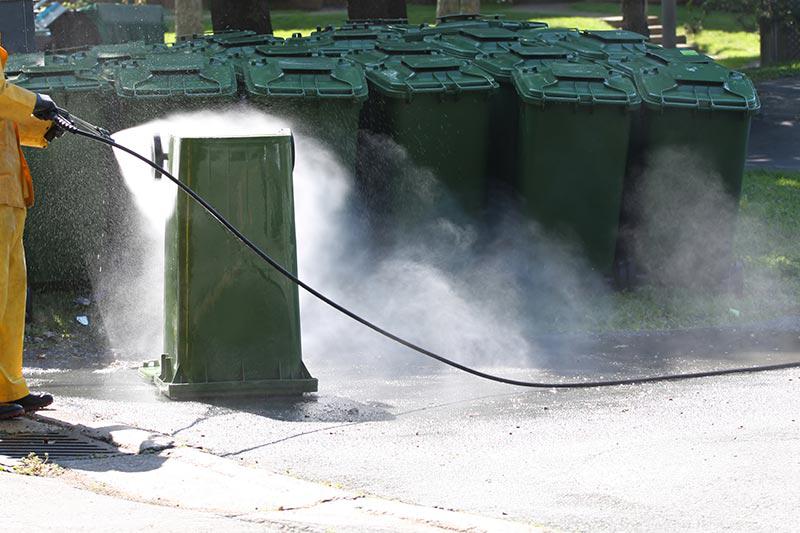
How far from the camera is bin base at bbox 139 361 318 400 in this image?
6.21 m

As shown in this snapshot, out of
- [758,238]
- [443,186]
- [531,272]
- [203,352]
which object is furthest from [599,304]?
[203,352]

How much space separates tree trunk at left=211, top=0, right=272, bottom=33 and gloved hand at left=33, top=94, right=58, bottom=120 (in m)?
10.0

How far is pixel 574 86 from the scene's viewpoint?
8.77 meters

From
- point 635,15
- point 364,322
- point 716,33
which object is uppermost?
point 635,15

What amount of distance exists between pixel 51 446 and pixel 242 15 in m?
10.8

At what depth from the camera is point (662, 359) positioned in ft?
24.4

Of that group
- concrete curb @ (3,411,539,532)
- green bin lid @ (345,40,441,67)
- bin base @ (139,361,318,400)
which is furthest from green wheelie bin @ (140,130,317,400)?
green bin lid @ (345,40,441,67)

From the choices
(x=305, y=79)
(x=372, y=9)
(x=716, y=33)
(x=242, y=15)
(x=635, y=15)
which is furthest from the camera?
(x=716, y=33)

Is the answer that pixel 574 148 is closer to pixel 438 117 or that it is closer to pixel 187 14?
pixel 438 117

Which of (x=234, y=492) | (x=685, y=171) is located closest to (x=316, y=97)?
(x=685, y=171)

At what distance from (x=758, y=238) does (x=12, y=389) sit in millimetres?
6456

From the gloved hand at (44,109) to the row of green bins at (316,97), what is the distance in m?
2.77

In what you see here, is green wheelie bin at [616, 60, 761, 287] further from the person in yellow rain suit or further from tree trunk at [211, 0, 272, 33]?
tree trunk at [211, 0, 272, 33]

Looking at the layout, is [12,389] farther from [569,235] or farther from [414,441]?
[569,235]
